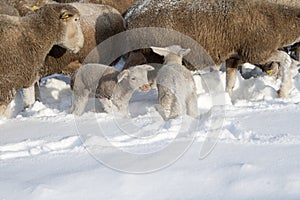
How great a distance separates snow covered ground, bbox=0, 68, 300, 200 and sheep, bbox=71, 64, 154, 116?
265 millimetres

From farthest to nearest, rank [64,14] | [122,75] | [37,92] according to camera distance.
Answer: [37,92] < [64,14] < [122,75]

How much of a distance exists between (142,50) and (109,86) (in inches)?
56.9

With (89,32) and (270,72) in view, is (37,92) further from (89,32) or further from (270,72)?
(270,72)

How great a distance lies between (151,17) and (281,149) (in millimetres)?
4098

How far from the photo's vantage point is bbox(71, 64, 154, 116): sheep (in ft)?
23.8

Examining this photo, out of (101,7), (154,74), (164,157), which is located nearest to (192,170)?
(164,157)

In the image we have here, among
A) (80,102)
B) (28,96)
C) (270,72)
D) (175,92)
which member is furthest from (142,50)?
(270,72)

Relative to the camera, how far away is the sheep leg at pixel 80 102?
7668 mm

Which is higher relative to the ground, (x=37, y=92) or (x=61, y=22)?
(x=61, y=22)

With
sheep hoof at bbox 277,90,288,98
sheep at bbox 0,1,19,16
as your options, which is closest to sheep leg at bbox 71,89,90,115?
sheep at bbox 0,1,19,16

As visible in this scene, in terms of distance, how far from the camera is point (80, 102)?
25.3 feet

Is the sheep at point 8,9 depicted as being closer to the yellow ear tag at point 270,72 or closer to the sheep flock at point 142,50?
the sheep flock at point 142,50

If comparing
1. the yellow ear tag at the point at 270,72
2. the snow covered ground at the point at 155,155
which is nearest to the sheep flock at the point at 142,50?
the yellow ear tag at the point at 270,72

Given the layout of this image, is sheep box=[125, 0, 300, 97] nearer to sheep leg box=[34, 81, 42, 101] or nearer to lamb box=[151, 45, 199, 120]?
lamb box=[151, 45, 199, 120]
